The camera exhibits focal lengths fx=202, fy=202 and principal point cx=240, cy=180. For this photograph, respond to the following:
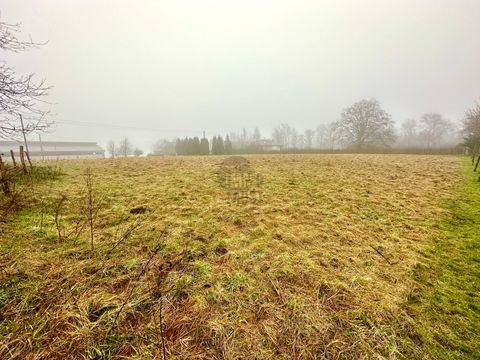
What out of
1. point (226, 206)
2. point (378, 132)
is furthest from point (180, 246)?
point (378, 132)

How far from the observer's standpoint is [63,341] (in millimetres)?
1517

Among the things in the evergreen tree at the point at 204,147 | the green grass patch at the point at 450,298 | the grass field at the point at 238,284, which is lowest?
the green grass patch at the point at 450,298

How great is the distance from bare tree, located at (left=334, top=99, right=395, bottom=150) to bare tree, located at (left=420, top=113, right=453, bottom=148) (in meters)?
31.6

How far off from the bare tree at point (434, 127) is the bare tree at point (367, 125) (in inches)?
1243

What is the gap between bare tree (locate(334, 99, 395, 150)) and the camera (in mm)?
41625

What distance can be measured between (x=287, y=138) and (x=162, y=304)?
9079 cm

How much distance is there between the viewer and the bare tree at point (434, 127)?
60812 mm

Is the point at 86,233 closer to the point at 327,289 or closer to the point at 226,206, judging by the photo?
the point at 226,206

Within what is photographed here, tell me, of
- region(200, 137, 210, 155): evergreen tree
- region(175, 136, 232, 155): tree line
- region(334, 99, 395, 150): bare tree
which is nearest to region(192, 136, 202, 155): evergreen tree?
region(175, 136, 232, 155): tree line

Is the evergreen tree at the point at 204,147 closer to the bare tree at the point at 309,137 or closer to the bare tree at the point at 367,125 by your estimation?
the bare tree at the point at 367,125

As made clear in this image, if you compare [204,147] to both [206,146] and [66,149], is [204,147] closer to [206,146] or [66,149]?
[206,146]

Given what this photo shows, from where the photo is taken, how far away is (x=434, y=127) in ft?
201

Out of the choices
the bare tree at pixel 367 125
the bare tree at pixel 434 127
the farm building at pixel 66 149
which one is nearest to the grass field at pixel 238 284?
the bare tree at pixel 367 125

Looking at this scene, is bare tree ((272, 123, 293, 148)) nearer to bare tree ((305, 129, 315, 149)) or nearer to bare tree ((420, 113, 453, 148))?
bare tree ((305, 129, 315, 149))
